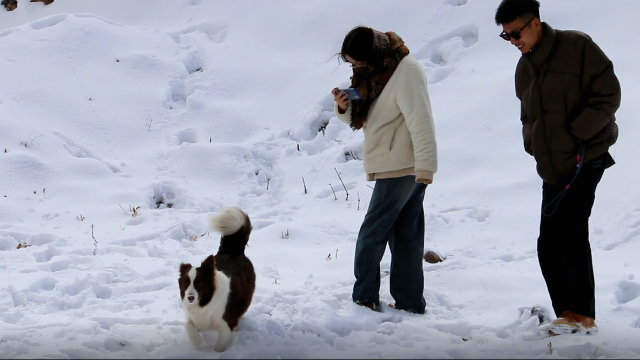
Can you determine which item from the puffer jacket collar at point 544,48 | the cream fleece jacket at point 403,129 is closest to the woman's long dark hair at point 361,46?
the cream fleece jacket at point 403,129

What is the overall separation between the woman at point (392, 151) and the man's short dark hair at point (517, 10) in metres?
0.61

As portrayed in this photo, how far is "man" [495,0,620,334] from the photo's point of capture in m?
3.51

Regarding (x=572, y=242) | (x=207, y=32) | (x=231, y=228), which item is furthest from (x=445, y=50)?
(x=231, y=228)

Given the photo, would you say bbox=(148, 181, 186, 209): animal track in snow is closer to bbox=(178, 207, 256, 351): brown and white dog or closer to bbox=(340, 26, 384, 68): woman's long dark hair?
bbox=(178, 207, 256, 351): brown and white dog

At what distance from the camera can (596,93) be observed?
3.49 metres

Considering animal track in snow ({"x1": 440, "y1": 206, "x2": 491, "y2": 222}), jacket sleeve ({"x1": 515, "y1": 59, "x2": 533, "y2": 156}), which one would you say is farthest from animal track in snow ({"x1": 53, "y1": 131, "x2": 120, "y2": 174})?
jacket sleeve ({"x1": 515, "y1": 59, "x2": 533, "y2": 156})

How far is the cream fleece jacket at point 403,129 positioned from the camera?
12.5ft

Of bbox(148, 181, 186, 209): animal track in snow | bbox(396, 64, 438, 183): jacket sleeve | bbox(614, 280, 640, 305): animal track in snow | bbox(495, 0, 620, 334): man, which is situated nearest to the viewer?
bbox(495, 0, 620, 334): man

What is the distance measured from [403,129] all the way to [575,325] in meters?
1.55

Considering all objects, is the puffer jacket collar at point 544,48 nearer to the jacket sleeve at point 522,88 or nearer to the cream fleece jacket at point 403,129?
the jacket sleeve at point 522,88

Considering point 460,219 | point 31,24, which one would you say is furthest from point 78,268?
point 31,24

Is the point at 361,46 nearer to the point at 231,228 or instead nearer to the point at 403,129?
the point at 403,129

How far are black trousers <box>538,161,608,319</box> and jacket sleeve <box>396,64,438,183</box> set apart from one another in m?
0.76

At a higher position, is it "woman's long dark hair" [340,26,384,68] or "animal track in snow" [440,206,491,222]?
"woman's long dark hair" [340,26,384,68]
